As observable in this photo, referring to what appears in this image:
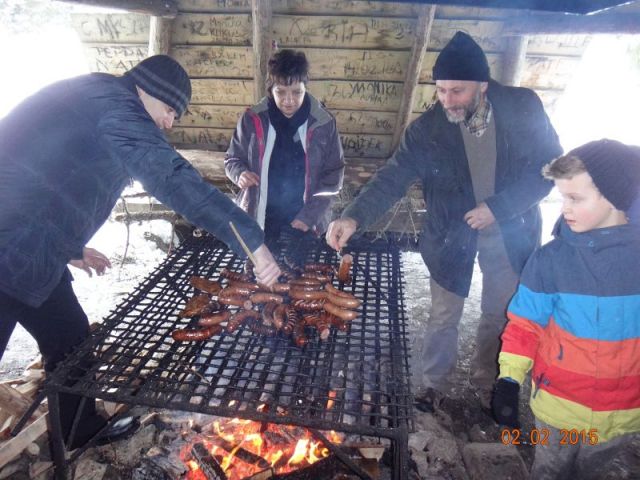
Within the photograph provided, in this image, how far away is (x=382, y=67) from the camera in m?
6.16

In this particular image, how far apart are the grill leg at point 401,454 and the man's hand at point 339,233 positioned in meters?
1.80

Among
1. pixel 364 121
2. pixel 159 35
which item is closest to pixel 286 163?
pixel 364 121

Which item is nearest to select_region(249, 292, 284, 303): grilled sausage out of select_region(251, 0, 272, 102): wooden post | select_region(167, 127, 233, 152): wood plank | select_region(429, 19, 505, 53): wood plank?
select_region(251, 0, 272, 102): wooden post

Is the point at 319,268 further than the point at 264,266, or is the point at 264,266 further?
the point at 319,268

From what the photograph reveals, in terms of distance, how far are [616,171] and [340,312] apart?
1.97 meters

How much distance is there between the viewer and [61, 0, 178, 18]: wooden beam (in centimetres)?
450

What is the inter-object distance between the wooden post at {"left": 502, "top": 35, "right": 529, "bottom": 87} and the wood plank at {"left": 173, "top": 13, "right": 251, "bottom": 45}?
4001 millimetres

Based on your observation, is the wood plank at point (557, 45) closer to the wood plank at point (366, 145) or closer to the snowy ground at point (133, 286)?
the wood plank at point (366, 145)

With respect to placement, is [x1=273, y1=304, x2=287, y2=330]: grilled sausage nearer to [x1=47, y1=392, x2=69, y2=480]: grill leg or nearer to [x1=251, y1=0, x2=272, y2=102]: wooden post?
[x1=47, y1=392, x2=69, y2=480]: grill leg

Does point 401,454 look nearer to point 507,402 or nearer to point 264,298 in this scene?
point 507,402

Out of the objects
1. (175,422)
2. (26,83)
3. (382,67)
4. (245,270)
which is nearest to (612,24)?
(382,67)

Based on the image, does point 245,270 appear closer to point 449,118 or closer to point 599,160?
point 449,118

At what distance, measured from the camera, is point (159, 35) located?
19.1ft

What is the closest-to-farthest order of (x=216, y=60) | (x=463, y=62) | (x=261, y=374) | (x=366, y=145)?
(x=261, y=374) → (x=463, y=62) → (x=216, y=60) → (x=366, y=145)
